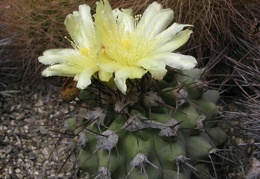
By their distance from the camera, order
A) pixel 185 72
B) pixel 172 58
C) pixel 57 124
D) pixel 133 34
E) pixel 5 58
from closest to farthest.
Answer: pixel 172 58 → pixel 133 34 → pixel 185 72 → pixel 57 124 → pixel 5 58

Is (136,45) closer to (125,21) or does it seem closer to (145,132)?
(125,21)

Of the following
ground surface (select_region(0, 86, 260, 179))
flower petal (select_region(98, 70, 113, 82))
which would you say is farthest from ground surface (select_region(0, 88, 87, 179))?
flower petal (select_region(98, 70, 113, 82))

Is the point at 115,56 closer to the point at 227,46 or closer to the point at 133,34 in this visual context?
the point at 133,34

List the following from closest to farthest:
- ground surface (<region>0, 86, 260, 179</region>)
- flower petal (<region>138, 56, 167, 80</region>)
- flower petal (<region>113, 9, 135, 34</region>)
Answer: flower petal (<region>138, 56, 167, 80</region>)
flower petal (<region>113, 9, 135, 34</region>)
ground surface (<region>0, 86, 260, 179</region>)

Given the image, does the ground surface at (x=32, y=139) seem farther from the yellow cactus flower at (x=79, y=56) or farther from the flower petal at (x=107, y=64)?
the flower petal at (x=107, y=64)

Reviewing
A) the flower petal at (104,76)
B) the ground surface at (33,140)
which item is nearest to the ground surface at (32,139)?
Answer: the ground surface at (33,140)

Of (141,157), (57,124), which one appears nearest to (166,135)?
(141,157)

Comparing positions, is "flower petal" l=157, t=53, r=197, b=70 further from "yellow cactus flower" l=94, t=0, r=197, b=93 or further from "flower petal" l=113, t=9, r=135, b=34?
"flower petal" l=113, t=9, r=135, b=34
